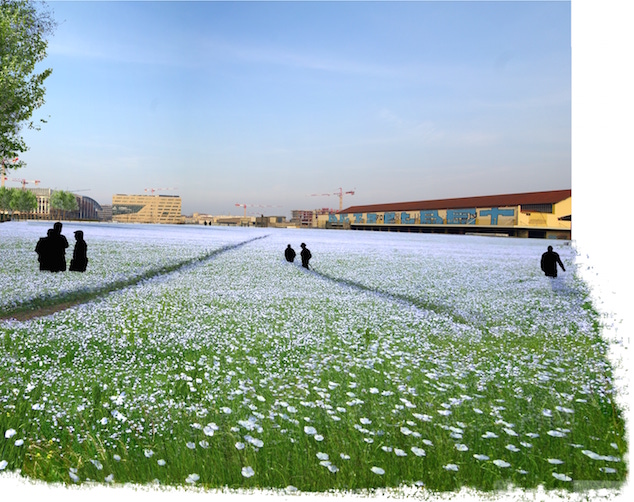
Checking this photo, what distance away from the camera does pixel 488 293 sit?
57.4ft

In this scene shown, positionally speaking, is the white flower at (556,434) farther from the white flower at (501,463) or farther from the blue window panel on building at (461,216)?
the blue window panel on building at (461,216)

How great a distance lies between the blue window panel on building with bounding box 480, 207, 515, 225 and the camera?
311ft

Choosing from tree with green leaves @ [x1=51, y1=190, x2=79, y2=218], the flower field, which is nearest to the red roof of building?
the flower field

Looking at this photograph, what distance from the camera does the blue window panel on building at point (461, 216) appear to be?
108 m

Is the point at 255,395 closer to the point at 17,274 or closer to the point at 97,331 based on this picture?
the point at 97,331

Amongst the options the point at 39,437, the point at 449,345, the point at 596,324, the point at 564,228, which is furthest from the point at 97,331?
the point at 564,228

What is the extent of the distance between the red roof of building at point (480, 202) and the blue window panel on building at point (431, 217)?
2.27 meters

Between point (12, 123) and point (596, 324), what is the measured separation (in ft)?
98.7

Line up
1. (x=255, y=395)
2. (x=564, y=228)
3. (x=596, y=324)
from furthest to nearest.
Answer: (x=564, y=228), (x=596, y=324), (x=255, y=395)

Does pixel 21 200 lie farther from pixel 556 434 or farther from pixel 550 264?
pixel 556 434

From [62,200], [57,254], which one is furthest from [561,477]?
[62,200]

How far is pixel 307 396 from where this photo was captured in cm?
623

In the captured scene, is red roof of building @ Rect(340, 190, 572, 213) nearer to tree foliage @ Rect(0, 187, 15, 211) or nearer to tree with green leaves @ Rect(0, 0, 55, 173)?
tree with green leaves @ Rect(0, 0, 55, 173)

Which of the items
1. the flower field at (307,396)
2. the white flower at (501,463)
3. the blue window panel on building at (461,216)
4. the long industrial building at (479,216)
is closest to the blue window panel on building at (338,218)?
the long industrial building at (479,216)
